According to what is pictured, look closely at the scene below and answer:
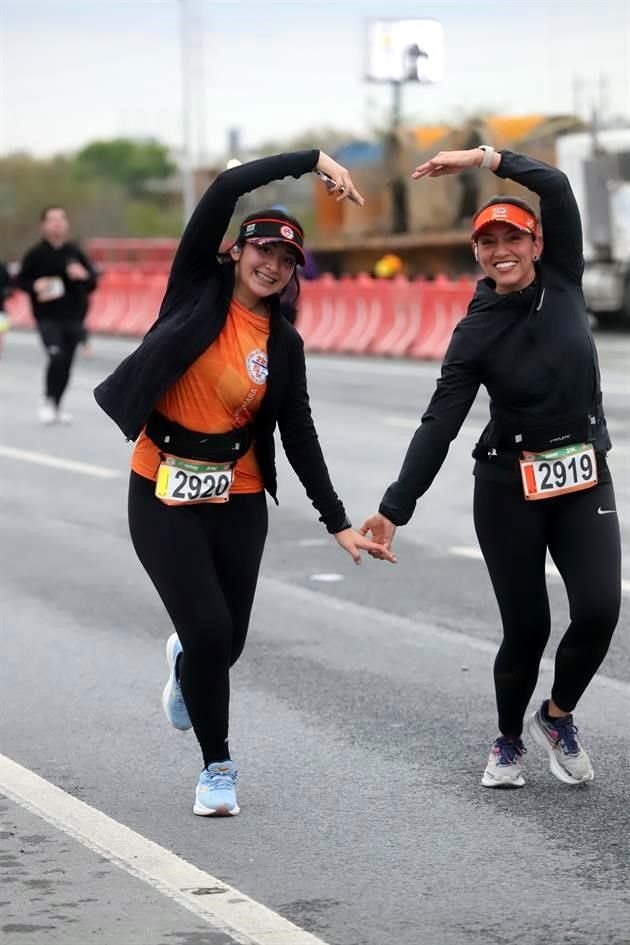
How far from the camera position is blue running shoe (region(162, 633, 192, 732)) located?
21.0 feet

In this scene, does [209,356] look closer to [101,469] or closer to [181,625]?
[181,625]

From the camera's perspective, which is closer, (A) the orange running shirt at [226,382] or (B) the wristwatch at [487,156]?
(A) the orange running shirt at [226,382]

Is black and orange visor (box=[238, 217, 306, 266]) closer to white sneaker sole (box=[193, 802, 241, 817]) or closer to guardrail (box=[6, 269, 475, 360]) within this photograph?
white sneaker sole (box=[193, 802, 241, 817])

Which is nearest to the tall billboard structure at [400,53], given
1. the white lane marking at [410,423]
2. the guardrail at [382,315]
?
the guardrail at [382,315]

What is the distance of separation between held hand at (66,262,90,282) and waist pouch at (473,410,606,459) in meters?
12.1

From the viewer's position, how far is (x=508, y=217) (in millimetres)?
5902

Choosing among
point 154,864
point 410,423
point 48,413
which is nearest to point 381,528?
point 154,864

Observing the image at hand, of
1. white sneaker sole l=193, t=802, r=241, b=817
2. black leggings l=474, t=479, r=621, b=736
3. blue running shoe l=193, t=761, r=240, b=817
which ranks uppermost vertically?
black leggings l=474, t=479, r=621, b=736

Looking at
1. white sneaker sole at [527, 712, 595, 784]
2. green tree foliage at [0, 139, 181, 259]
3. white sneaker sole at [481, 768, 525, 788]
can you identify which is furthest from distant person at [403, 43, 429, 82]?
white sneaker sole at [481, 768, 525, 788]

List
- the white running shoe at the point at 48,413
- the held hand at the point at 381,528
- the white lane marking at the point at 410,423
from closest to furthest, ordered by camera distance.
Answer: the held hand at the point at 381,528, the white lane marking at the point at 410,423, the white running shoe at the point at 48,413

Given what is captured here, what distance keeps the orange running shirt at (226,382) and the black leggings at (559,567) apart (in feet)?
2.63

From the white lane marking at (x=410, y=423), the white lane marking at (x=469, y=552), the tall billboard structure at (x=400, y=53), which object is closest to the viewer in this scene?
the white lane marking at (x=469, y=552)

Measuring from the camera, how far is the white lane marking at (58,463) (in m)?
14.6

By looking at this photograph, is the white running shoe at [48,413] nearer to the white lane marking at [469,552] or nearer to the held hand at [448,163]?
the white lane marking at [469,552]
